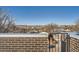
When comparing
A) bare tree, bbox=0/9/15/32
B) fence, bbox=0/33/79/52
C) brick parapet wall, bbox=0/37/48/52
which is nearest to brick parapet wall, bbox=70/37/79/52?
fence, bbox=0/33/79/52

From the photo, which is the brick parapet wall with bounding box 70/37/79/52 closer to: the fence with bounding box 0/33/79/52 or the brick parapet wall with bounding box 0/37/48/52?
the fence with bounding box 0/33/79/52

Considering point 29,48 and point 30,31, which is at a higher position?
point 30,31

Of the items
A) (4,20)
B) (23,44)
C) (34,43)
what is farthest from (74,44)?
(4,20)

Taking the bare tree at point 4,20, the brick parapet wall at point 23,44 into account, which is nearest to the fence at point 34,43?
the brick parapet wall at point 23,44

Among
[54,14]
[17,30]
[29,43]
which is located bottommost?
[29,43]

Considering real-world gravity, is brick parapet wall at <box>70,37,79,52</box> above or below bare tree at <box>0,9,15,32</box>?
below

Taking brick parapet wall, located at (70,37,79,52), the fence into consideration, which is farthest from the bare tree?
brick parapet wall, located at (70,37,79,52)

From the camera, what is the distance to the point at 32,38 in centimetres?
341

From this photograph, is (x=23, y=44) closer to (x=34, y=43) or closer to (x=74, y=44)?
(x=34, y=43)

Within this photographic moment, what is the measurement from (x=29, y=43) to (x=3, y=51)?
0.47m
